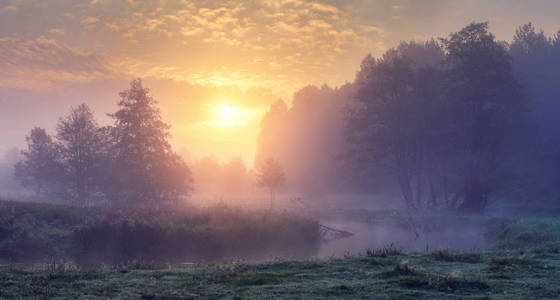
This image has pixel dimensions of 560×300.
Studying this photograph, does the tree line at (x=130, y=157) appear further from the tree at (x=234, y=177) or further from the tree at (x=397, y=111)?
the tree at (x=234, y=177)

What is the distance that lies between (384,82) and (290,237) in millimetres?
20556

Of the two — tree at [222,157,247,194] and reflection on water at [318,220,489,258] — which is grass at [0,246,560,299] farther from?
tree at [222,157,247,194]

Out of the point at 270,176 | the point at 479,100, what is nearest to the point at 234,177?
the point at 270,176

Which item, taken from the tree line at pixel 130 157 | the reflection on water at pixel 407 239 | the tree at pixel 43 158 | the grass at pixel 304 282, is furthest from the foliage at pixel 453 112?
the tree at pixel 43 158

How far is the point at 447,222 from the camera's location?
30688 millimetres

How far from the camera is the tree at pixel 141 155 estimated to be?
41156 mm

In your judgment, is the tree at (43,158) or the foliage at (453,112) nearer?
the foliage at (453,112)

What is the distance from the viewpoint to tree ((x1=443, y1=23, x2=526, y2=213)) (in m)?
35.4

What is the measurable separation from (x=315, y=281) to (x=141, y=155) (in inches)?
1413

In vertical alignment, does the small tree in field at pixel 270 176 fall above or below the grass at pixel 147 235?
above

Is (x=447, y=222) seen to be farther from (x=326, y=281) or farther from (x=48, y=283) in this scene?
(x=48, y=283)

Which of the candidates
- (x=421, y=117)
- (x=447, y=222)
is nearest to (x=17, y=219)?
(x=447, y=222)

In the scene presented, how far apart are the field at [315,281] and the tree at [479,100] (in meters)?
26.4

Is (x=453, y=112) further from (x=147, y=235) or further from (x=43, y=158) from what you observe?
(x=43, y=158)
